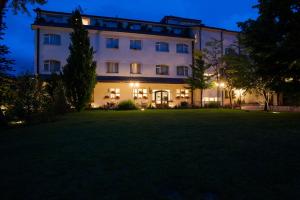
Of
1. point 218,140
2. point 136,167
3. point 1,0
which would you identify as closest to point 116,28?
point 1,0

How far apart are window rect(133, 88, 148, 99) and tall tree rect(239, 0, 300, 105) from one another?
18.3 m

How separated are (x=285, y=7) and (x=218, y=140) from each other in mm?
9236

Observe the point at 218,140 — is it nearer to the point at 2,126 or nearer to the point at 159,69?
the point at 2,126

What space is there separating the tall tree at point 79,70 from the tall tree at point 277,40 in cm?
1376

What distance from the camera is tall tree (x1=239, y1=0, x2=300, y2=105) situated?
1202 centimetres

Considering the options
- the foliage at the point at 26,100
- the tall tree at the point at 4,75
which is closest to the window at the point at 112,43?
the foliage at the point at 26,100

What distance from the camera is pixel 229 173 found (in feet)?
15.2

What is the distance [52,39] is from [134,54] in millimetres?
9684

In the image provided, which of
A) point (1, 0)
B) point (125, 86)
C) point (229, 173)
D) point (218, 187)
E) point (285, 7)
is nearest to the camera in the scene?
point (218, 187)

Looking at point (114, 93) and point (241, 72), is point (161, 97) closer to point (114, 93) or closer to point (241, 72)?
point (114, 93)

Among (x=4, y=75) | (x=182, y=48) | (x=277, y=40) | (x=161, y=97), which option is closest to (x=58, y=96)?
(x=4, y=75)

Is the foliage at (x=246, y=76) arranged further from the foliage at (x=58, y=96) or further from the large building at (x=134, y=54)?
the foliage at (x=58, y=96)

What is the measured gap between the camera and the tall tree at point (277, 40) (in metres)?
12.0

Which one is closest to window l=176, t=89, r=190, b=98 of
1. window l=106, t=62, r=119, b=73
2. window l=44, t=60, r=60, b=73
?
window l=106, t=62, r=119, b=73
